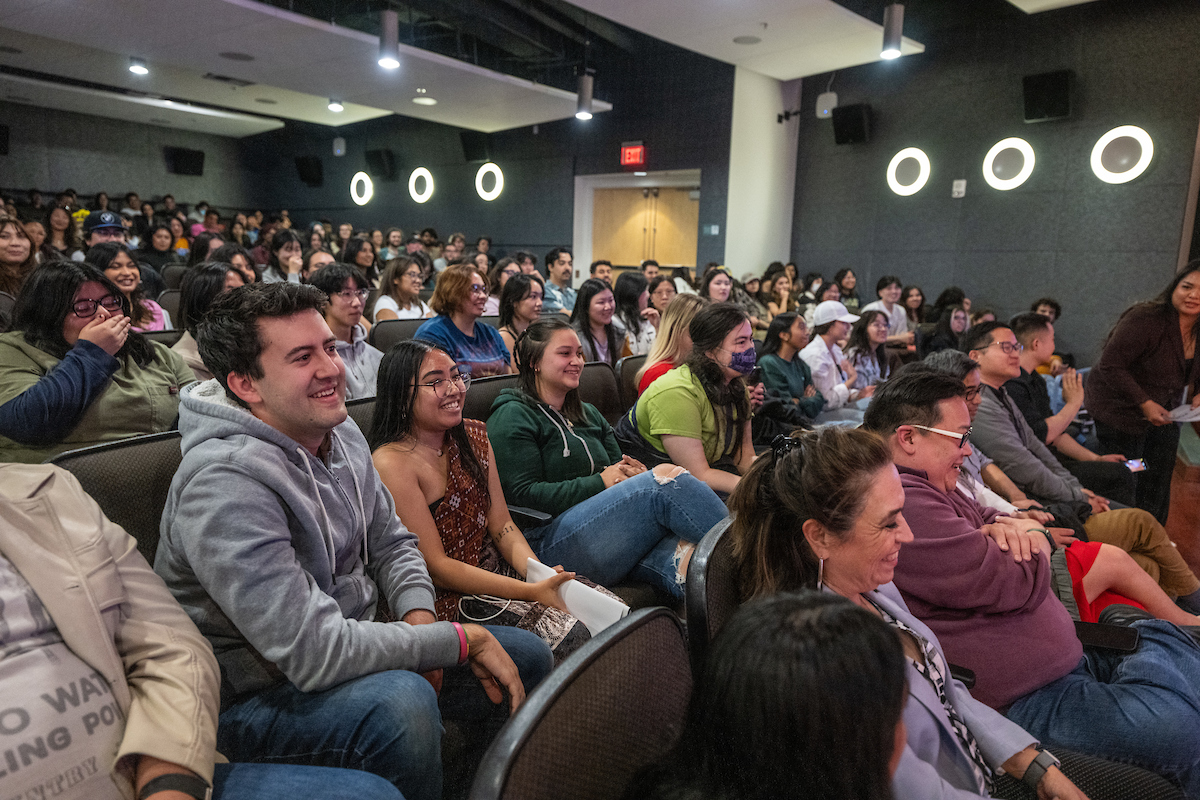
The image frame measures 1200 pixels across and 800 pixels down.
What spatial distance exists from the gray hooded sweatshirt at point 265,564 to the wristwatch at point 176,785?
0.68 ft

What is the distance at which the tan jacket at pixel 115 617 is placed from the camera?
3.14 feet

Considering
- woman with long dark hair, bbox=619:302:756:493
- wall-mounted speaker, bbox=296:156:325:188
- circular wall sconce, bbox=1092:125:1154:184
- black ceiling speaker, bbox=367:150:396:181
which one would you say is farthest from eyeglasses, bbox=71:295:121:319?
wall-mounted speaker, bbox=296:156:325:188

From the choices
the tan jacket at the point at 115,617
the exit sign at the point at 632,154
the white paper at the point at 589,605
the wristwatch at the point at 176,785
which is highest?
the exit sign at the point at 632,154

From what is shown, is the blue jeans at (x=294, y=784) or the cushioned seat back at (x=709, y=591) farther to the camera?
the cushioned seat back at (x=709, y=591)

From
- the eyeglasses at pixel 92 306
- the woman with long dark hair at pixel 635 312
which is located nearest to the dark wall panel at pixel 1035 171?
the woman with long dark hair at pixel 635 312

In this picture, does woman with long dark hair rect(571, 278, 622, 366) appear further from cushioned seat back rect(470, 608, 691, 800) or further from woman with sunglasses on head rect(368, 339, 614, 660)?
cushioned seat back rect(470, 608, 691, 800)

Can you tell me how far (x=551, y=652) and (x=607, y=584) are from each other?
0.50 meters

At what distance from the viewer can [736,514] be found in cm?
134

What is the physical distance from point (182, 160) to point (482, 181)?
22.5 ft

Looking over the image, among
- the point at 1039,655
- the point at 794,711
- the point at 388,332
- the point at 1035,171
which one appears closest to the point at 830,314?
the point at 388,332

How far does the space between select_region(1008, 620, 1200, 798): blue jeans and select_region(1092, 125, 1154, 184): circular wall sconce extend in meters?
6.61

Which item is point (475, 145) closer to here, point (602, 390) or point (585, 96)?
point (585, 96)

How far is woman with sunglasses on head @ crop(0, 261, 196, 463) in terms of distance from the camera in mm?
1766

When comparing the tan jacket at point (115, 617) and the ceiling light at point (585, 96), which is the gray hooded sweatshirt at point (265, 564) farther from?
the ceiling light at point (585, 96)
